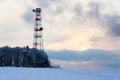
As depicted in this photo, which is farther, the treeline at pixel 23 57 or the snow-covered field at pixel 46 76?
the treeline at pixel 23 57

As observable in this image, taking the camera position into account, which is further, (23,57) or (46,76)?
(23,57)

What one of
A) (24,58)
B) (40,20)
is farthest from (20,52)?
(40,20)

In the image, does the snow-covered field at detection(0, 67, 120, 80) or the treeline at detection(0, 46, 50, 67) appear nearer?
the snow-covered field at detection(0, 67, 120, 80)

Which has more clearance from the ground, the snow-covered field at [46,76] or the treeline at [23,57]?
the treeline at [23,57]

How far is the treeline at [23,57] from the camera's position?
146 metres

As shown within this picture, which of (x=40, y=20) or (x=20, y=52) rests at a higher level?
(x=40, y=20)

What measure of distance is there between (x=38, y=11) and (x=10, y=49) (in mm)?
19746

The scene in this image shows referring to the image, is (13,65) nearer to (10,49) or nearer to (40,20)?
(10,49)

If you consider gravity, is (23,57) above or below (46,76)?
above

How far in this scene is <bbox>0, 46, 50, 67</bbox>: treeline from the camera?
145875 mm

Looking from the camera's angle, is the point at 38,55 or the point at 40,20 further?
the point at 38,55

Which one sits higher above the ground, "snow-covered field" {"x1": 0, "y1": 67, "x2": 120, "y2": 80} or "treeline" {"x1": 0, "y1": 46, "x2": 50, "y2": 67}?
"treeline" {"x1": 0, "y1": 46, "x2": 50, "y2": 67}

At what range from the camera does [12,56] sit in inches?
5812

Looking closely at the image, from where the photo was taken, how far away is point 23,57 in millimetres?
148875
